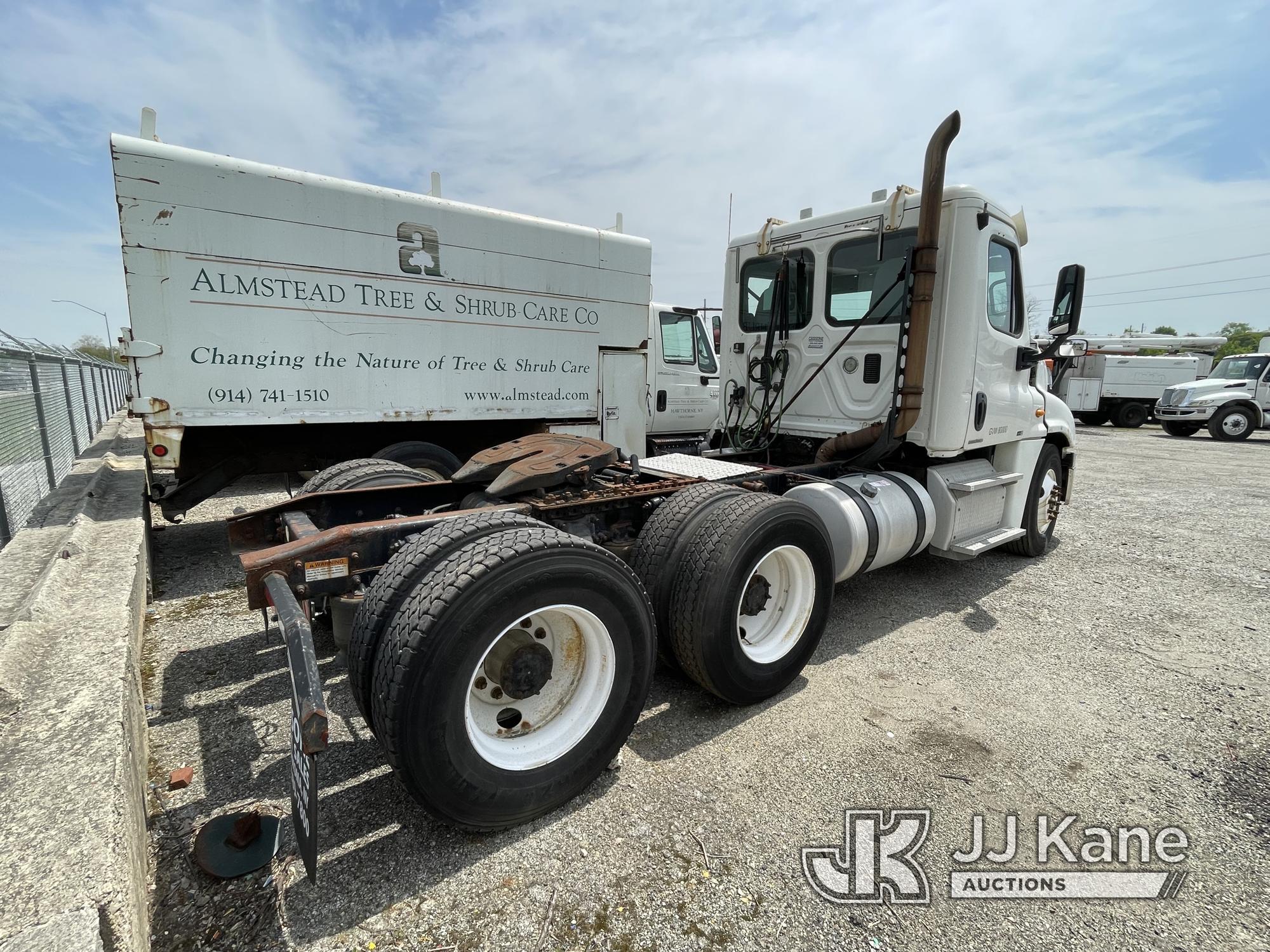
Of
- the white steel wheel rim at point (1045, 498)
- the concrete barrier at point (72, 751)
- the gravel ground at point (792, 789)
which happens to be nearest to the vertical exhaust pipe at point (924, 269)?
the gravel ground at point (792, 789)

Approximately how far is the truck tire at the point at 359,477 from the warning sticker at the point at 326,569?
1.01 m

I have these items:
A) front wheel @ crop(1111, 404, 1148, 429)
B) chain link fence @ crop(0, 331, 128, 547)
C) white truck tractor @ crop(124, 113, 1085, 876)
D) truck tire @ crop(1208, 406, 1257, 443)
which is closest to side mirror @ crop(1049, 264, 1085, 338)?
white truck tractor @ crop(124, 113, 1085, 876)

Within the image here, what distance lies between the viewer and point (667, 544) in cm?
315

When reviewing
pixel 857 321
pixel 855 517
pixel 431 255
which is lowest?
pixel 855 517

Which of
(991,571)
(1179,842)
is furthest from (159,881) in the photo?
(991,571)

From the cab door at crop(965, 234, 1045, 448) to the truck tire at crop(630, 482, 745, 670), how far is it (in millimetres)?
2650

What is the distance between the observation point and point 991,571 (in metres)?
5.70

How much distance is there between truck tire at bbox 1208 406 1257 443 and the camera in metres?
19.0

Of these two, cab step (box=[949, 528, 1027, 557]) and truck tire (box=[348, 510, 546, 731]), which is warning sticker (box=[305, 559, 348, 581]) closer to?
truck tire (box=[348, 510, 546, 731])

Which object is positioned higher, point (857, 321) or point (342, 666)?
point (857, 321)

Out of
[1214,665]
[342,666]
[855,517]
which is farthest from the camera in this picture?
[855,517]

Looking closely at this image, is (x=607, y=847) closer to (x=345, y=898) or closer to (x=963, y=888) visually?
(x=345, y=898)

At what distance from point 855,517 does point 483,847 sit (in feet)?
9.66

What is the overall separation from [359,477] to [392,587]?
65.0 inches
